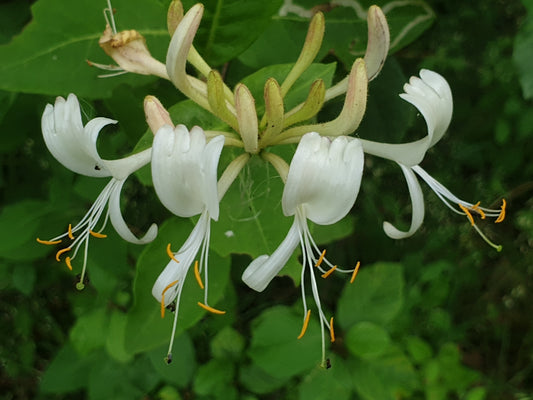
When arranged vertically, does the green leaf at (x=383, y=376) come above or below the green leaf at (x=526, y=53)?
below

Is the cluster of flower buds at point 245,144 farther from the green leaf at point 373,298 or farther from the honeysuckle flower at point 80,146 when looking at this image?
the green leaf at point 373,298

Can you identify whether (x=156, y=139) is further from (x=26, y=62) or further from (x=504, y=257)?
(x=504, y=257)

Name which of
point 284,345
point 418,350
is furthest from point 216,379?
point 418,350

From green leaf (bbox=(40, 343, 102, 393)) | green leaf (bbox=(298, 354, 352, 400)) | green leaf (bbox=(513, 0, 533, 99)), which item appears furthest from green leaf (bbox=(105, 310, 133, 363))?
green leaf (bbox=(513, 0, 533, 99))

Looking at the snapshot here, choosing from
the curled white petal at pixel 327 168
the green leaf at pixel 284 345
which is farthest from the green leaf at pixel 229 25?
the green leaf at pixel 284 345

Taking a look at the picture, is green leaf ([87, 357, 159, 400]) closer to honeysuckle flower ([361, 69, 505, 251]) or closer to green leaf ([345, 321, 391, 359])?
green leaf ([345, 321, 391, 359])

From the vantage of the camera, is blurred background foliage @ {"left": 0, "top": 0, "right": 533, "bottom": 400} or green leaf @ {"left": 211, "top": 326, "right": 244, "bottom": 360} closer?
blurred background foliage @ {"left": 0, "top": 0, "right": 533, "bottom": 400}
